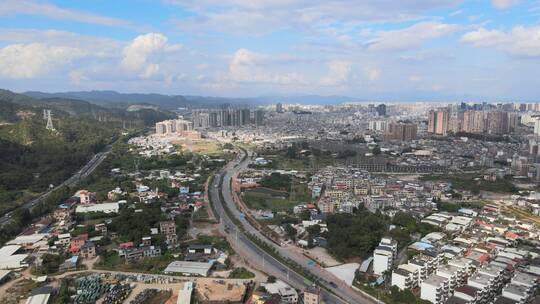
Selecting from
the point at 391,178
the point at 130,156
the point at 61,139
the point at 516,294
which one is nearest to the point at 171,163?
the point at 130,156

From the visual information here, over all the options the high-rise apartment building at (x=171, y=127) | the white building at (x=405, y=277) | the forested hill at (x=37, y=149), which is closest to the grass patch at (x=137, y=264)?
the white building at (x=405, y=277)

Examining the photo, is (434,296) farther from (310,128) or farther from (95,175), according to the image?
(310,128)

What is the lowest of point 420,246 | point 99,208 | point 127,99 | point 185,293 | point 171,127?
point 185,293

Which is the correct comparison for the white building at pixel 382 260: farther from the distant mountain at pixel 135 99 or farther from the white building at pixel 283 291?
the distant mountain at pixel 135 99

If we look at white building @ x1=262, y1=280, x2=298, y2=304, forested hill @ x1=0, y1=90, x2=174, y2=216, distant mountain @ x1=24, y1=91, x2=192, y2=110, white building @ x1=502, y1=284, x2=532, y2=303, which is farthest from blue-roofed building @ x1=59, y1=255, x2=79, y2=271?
distant mountain @ x1=24, y1=91, x2=192, y2=110

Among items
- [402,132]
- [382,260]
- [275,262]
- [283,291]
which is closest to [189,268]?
[275,262]

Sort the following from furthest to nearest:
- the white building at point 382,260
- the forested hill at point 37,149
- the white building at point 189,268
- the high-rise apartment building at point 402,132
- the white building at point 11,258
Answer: the high-rise apartment building at point 402,132 < the forested hill at point 37,149 < the white building at point 11,258 < the white building at point 189,268 < the white building at point 382,260

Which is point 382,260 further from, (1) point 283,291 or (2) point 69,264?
(2) point 69,264
